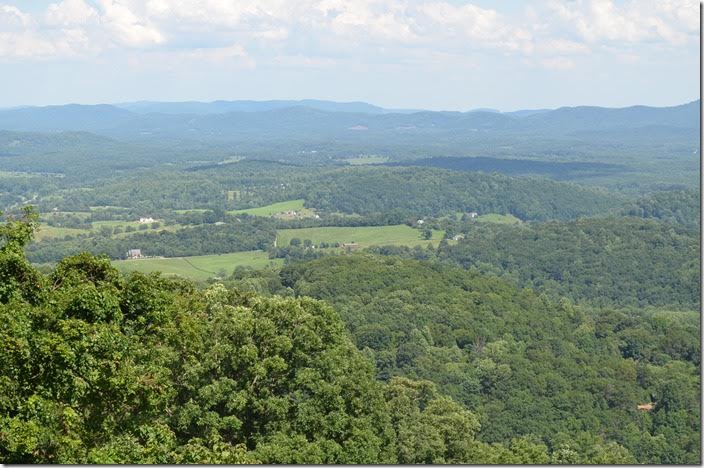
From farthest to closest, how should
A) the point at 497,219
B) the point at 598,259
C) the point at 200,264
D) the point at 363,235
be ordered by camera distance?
the point at 497,219, the point at 363,235, the point at 598,259, the point at 200,264


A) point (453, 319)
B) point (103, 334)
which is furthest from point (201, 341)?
point (453, 319)

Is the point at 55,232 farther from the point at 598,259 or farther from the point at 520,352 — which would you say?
the point at 520,352

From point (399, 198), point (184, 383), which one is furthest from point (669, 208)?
point (184, 383)

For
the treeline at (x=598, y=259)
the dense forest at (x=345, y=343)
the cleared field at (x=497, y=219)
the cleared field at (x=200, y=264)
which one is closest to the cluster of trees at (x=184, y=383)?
the dense forest at (x=345, y=343)

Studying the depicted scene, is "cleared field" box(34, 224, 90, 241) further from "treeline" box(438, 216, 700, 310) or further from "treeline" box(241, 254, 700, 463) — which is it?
"treeline" box(241, 254, 700, 463)

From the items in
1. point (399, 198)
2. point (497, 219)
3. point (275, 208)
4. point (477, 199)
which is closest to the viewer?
point (275, 208)

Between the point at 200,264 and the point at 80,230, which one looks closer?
the point at 200,264

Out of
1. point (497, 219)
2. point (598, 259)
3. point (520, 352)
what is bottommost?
point (497, 219)

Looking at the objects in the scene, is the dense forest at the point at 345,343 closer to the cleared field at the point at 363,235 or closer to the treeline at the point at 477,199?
the cleared field at the point at 363,235
